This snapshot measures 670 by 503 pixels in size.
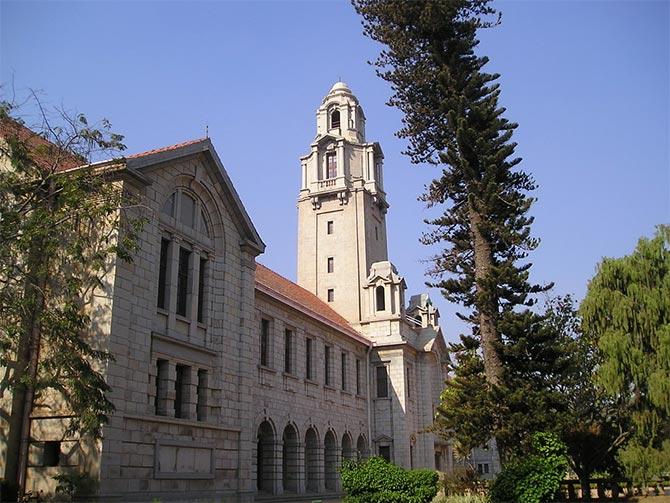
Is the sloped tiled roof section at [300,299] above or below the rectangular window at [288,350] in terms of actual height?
above

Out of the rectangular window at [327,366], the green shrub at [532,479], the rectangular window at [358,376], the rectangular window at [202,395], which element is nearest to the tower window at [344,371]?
the rectangular window at [358,376]

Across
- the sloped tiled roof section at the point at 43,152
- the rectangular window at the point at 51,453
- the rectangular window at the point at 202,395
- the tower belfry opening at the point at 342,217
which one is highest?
the tower belfry opening at the point at 342,217

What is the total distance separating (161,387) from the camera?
2017 centimetres

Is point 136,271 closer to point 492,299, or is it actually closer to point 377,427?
point 492,299

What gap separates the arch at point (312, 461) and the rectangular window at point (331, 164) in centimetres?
2086

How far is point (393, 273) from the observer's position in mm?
45000

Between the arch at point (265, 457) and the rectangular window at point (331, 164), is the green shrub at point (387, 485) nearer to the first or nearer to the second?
the arch at point (265, 457)

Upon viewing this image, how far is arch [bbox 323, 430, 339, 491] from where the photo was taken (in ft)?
117

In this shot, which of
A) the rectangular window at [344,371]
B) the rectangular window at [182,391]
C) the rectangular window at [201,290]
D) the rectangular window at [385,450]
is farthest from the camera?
the rectangular window at [385,450]

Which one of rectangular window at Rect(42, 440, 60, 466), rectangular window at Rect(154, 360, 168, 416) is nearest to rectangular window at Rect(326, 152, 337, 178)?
rectangular window at Rect(154, 360, 168, 416)

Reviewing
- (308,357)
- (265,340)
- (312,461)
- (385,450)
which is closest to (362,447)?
(385,450)

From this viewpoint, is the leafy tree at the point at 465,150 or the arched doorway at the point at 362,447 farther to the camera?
the arched doorway at the point at 362,447

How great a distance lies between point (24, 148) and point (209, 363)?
29.6ft

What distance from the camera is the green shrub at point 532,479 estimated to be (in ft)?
65.5
